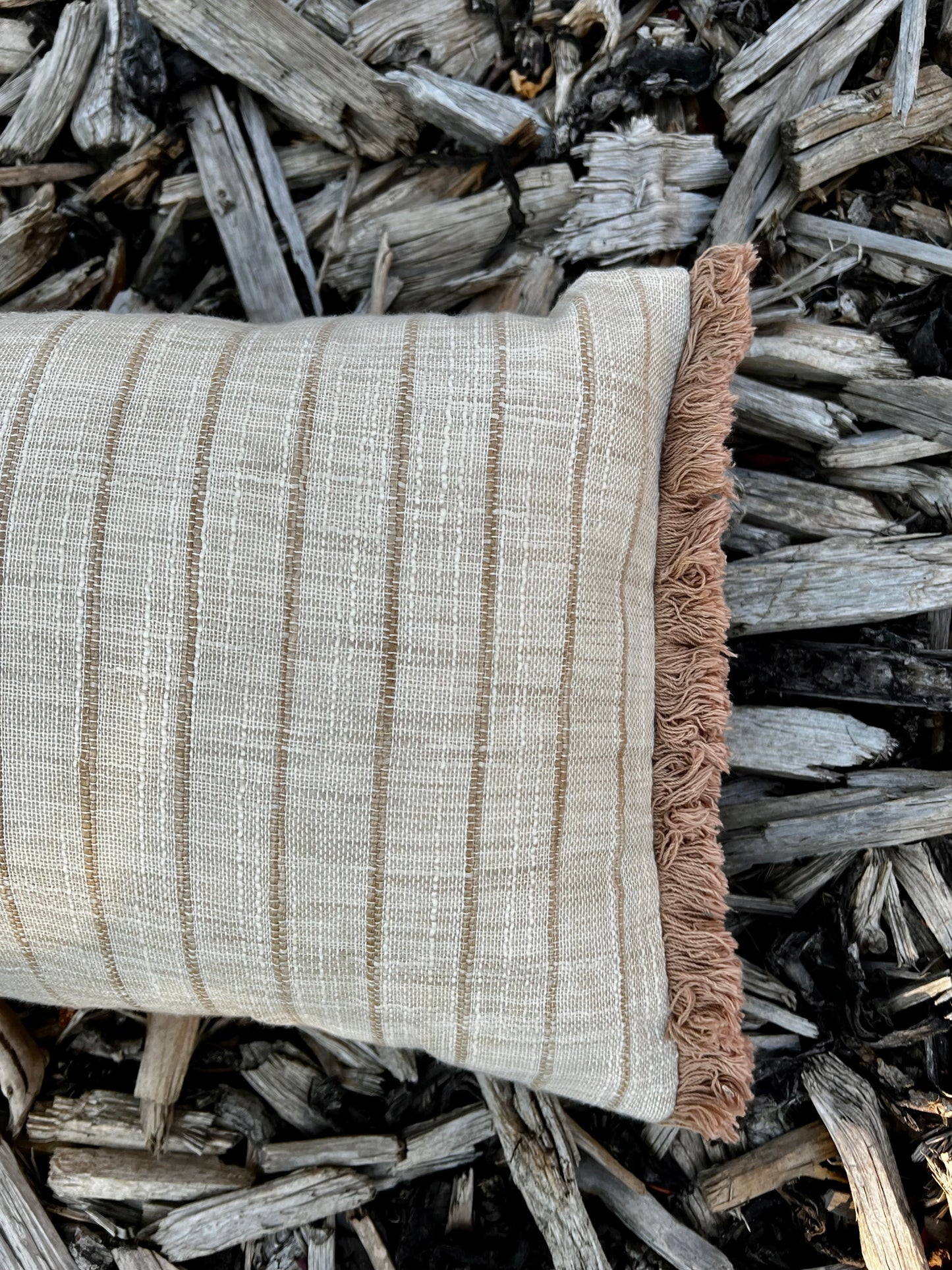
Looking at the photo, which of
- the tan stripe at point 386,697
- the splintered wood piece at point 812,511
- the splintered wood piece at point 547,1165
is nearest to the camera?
the tan stripe at point 386,697

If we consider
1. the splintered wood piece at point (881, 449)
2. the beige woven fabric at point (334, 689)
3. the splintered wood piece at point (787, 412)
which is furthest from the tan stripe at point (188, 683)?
the splintered wood piece at point (881, 449)

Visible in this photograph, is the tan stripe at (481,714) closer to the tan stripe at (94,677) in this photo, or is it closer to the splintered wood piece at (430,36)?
the tan stripe at (94,677)

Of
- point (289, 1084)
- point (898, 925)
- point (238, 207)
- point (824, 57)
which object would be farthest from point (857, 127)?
point (289, 1084)

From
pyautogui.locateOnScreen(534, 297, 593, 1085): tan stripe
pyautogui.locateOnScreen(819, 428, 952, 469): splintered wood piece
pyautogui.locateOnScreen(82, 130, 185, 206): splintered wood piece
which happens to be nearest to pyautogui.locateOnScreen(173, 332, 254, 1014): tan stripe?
pyautogui.locateOnScreen(534, 297, 593, 1085): tan stripe

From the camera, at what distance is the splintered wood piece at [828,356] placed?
3.24 ft

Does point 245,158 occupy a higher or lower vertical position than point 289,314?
higher

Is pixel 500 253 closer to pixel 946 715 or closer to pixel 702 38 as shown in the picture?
pixel 702 38

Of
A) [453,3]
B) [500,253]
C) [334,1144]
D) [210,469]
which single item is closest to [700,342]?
[500,253]

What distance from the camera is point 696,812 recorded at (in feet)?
2.56

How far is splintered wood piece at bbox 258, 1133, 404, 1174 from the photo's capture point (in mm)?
947

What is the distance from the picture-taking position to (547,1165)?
92 cm

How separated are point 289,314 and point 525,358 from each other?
0.44 metres

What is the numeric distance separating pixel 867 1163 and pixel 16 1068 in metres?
0.96

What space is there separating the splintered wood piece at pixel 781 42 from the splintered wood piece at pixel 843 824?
841 millimetres
